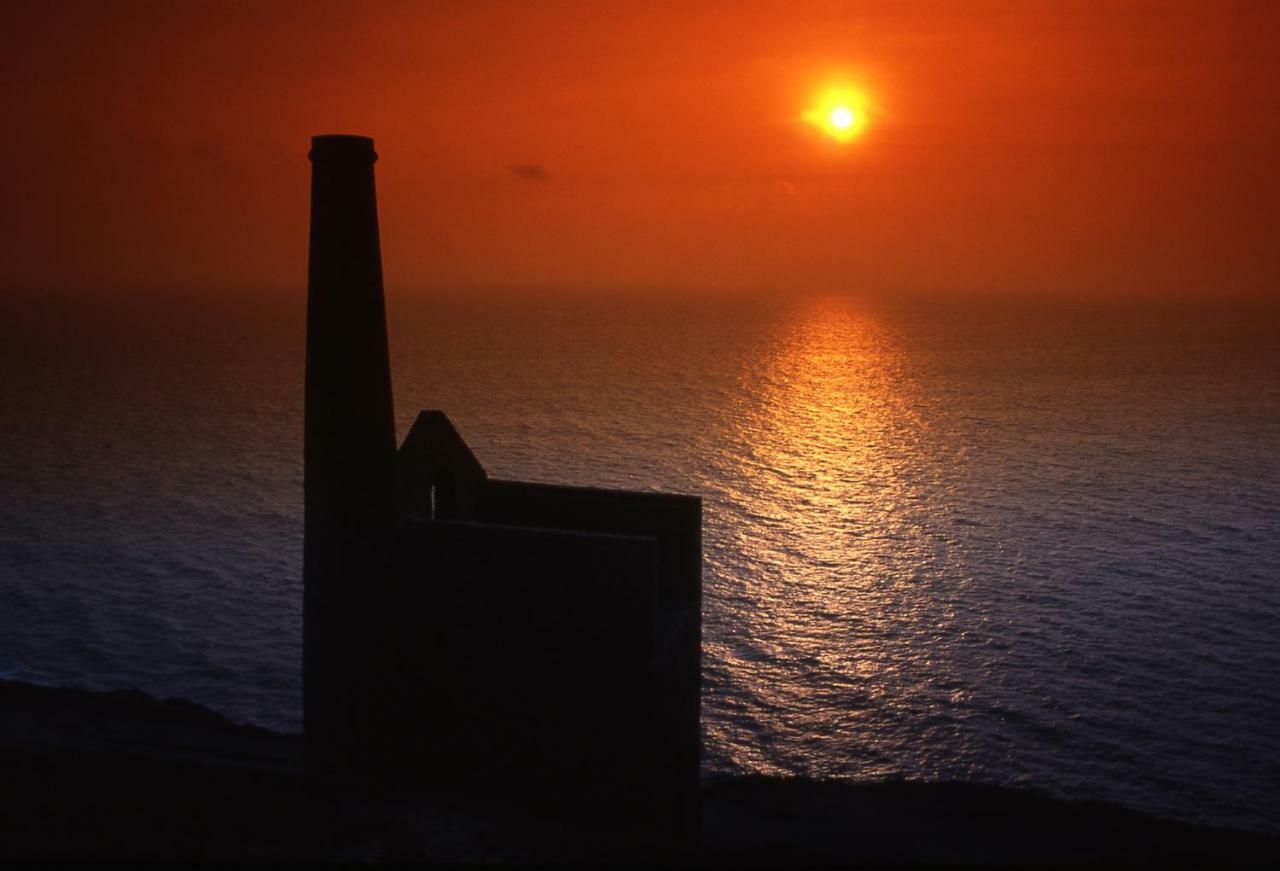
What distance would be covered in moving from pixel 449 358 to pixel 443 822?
131 m

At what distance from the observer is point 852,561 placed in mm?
47594

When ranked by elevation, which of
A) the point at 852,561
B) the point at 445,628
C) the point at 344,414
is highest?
the point at 344,414

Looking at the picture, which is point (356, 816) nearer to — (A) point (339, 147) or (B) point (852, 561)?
(A) point (339, 147)

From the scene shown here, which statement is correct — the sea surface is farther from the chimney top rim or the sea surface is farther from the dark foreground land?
the chimney top rim

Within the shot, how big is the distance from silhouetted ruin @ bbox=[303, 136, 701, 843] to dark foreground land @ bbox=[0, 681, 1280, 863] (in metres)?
0.79

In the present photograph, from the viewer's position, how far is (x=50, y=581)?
42.5 metres

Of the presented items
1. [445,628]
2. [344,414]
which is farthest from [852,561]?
[344,414]

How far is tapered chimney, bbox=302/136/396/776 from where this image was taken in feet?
59.1

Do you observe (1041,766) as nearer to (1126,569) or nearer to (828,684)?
(828,684)

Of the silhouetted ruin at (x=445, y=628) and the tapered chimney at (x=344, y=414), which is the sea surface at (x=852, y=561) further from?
the tapered chimney at (x=344, y=414)

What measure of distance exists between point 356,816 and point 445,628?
4027 mm

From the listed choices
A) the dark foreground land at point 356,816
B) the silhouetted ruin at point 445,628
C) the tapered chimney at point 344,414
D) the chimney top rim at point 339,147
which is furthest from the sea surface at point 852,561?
the chimney top rim at point 339,147

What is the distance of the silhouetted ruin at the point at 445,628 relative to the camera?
1775cm

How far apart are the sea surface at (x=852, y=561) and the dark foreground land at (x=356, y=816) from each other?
183 cm
